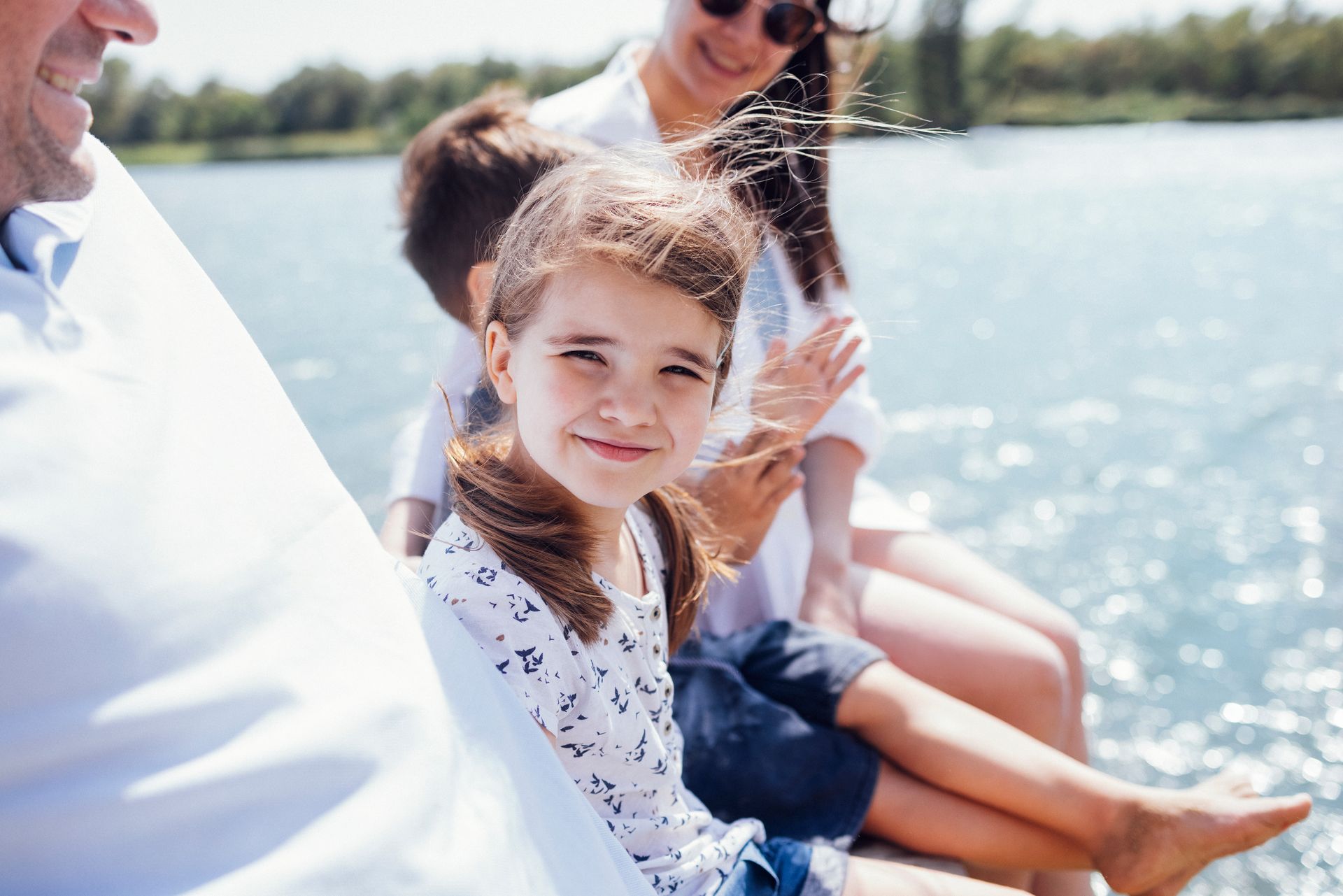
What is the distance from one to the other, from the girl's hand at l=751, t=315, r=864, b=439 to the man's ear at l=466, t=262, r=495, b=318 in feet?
1.45

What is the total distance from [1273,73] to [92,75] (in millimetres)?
32668

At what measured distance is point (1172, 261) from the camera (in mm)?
8500

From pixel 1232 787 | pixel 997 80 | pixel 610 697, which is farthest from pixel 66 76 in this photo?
pixel 997 80

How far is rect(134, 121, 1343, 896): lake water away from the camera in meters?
2.45

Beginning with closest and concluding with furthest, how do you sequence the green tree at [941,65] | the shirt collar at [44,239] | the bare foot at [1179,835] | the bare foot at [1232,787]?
the shirt collar at [44,239] < the bare foot at [1179,835] < the bare foot at [1232,787] < the green tree at [941,65]

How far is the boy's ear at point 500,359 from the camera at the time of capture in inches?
45.8

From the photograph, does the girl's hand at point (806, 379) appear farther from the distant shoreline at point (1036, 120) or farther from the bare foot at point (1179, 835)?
the distant shoreline at point (1036, 120)

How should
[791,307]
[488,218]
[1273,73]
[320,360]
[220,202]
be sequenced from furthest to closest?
[1273,73], [220,202], [320,360], [791,307], [488,218]

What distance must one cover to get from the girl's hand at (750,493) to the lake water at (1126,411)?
26 cm

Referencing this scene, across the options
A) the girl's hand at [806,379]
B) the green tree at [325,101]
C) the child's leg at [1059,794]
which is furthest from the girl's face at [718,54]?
the green tree at [325,101]

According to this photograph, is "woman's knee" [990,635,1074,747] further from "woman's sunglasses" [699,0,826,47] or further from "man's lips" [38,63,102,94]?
"man's lips" [38,63,102,94]

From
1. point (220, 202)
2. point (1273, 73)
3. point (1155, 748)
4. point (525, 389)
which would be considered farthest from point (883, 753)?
point (1273, 73)

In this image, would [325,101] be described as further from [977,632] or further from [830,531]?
[977,632]

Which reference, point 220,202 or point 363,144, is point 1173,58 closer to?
point 363,144
